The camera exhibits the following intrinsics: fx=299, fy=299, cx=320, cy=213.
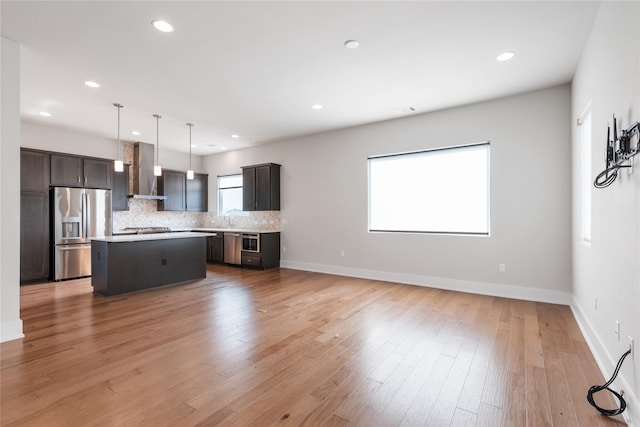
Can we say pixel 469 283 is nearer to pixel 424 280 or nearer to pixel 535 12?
pixel 424 280

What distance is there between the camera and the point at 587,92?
9.82 feet

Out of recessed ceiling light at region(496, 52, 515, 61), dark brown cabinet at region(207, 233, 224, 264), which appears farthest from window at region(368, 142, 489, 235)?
dark brown cabinet at region(207, 233, 224, 264)

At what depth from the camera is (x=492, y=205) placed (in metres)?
4.49

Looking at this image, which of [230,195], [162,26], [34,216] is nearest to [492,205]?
[162,26]

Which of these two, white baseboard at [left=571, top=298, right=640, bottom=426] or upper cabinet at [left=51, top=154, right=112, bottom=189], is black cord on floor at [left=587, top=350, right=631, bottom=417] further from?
upper cabinet at [left=51, top=154, right=112, bottom=189]

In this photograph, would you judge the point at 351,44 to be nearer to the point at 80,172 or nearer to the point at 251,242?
the point at 251,242

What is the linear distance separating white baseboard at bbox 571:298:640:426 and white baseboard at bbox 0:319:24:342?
190 inches

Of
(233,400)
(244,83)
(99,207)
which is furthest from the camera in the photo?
(99,207)

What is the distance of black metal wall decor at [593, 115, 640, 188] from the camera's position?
1.72 metres

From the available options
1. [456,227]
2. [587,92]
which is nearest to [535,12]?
[587,92]

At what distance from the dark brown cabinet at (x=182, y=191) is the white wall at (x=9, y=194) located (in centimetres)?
454

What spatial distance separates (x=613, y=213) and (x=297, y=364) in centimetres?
260

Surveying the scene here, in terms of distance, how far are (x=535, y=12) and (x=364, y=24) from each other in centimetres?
143

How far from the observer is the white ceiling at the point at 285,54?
2.52 metres
